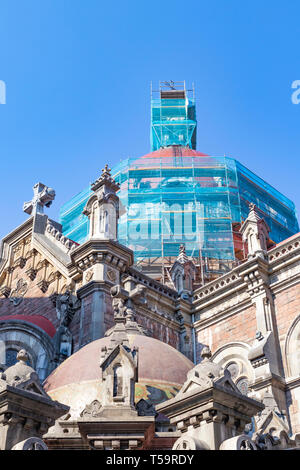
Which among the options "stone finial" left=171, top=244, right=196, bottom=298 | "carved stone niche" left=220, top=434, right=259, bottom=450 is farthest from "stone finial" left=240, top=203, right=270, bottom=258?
"carved stone niche" left=220, top=434, right=259, bottom=450

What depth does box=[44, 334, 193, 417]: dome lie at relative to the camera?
9898mm

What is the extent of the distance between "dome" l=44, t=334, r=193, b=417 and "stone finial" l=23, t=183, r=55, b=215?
14560 millimetres

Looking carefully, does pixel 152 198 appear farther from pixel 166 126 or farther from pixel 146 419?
pixel 146 419

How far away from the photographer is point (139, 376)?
1016 centimetres

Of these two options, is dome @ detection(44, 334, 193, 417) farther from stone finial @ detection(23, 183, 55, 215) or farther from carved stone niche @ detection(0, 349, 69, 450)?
stone finial @ detection(23, 183, 55, 215)

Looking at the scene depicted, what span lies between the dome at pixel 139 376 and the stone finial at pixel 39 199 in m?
14.6

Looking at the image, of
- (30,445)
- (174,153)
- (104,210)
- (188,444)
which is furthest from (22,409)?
(174,153)

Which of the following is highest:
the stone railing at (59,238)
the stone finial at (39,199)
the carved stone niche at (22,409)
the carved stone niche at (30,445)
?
the stone finial at (39,199)

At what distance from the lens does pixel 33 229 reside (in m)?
24.4

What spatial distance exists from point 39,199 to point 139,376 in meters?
16.1

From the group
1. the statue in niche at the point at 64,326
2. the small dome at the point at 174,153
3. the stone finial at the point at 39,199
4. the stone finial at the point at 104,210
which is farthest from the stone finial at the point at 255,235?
the small dome at the point at 174,153

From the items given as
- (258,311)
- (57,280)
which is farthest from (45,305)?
(258,311)

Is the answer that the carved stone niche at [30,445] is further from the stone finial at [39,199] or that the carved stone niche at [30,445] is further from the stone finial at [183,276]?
the stone finial at [39,199]

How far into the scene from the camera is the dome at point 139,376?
9.90 m
